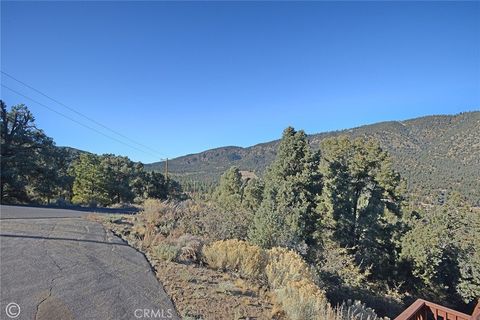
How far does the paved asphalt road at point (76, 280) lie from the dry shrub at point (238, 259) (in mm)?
1646

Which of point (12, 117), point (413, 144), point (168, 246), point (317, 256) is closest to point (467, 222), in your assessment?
point (317, 256)

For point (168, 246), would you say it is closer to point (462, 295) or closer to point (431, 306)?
point (431, 306)

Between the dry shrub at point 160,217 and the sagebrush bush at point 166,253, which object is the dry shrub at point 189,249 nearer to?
the sagebrush bush at point 166,253

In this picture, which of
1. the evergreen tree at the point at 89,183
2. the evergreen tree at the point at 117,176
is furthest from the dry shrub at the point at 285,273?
the evergreen tree at the point at 117,176

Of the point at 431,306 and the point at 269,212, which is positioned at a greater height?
the point at 269,212

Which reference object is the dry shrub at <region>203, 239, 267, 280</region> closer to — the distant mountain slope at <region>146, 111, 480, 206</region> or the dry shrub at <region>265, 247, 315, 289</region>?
the dry shrub at <region>265, 247, 315, 289</region>

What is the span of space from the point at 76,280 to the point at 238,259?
3563mm

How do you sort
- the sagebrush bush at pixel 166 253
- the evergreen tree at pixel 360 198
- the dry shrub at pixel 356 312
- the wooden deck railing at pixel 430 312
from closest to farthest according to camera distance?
the wooden deck railing at pixel 430 312 < the dry shrub at pixel 356 312 < the sagebrush bush at pixel 166 253 < the evergreen tree at pixel 360 198

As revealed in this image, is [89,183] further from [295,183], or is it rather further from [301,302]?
[301,302]

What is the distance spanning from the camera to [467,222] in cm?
2644

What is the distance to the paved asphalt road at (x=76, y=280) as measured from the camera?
4543mm

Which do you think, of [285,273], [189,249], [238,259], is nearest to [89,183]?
[189,249]

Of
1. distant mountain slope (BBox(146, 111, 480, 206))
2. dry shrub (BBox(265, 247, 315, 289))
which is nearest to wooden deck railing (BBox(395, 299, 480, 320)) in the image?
dry shrub (BBox(265, 247, 315, 289))

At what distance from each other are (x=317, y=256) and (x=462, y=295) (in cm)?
1789
